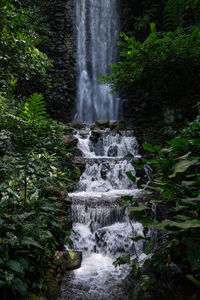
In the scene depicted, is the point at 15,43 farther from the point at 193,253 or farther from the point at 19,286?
the point at 193,253

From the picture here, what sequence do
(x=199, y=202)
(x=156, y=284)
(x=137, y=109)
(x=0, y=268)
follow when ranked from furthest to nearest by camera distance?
(x=137, y=109) < (x=156, y=284) < (x=0, y=268) < (x=199, y=202)

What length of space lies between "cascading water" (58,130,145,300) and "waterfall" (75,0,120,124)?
654cm

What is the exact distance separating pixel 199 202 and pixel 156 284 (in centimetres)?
163

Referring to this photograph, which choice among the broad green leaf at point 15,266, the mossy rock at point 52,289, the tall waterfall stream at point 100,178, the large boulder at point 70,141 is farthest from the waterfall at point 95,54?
the broad green leaf at point 15,266

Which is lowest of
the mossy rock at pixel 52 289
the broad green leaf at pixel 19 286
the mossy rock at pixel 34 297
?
the mossy rock at pixel 52 289

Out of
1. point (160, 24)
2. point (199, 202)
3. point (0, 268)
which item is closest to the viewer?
point (199, 202)

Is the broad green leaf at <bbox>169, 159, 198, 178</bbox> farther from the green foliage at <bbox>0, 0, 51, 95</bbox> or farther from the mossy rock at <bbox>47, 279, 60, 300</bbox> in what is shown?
the green foliage at <bbox>0, 0, 51, 95</bbox>

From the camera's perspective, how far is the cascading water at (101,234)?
263 centimetres

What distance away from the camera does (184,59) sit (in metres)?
8.14

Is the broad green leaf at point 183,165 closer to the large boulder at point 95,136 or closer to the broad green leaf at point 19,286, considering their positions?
the broad green leaf at point 19,286

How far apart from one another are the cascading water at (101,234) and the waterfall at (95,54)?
21.5 feet

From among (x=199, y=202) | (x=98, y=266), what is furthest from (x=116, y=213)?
(x=199, y=202)

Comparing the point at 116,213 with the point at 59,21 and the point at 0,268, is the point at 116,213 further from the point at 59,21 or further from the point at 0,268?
the point at 59,21

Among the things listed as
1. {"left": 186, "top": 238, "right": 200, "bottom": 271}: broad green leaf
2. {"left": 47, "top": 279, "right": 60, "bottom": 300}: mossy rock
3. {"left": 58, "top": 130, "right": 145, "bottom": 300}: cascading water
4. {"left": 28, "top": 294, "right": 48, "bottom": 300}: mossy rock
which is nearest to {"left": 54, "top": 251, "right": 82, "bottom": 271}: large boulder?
{"left": 58, "top": 130, "right": 145, "bottom": 300}: cascading water
